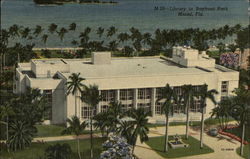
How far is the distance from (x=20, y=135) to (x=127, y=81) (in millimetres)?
22031

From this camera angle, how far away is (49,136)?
230ft

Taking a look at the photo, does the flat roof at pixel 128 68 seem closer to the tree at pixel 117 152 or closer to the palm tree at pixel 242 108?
the palm tree at pixel 242 108

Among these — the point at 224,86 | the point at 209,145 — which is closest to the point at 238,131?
the point at 209,145

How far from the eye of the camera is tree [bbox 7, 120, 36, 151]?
6212 cm

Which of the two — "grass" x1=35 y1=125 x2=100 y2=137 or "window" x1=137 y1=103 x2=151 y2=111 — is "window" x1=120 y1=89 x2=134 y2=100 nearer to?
"window" x1=137 y1=103 x2=151 y2=111

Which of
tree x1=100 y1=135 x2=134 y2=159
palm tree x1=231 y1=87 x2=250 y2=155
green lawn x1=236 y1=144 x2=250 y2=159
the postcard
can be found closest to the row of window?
the postcard

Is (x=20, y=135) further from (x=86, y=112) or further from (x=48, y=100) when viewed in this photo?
(x=86, y=112)

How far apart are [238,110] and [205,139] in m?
8.31

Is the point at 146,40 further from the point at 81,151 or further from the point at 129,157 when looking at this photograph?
the point at 129,157

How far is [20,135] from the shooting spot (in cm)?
6222

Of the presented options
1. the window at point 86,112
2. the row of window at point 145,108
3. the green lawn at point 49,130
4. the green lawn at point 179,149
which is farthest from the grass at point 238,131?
the green lawn at point 49,130

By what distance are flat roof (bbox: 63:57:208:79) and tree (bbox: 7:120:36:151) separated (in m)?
18.6

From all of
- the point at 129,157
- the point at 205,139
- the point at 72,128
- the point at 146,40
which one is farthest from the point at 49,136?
the point at 146,40

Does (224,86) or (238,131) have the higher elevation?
(224,86)
